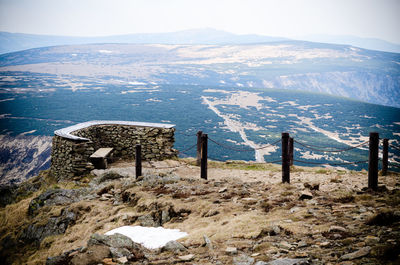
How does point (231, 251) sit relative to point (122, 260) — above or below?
above

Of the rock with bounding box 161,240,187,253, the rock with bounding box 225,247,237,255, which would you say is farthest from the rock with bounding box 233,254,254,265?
the rock with bounding box 161,240,187,253

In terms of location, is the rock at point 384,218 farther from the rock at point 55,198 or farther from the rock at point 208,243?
the rock at point 55,198

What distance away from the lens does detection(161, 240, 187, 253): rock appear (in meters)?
5.34

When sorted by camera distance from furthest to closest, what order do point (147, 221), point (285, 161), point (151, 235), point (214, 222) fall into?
point (285, 161) < point (147, 221) < point (214, 222) < point (151, 235)

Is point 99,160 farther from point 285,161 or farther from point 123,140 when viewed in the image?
point 285,161

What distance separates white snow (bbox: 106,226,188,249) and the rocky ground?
0.25 meters

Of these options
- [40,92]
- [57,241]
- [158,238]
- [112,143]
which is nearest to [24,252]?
[57,241]

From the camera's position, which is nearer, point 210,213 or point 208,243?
point 208,243

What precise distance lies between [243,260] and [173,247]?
1.41m

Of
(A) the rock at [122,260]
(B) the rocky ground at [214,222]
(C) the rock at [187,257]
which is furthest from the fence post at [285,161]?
(A) the rock at [122,260]

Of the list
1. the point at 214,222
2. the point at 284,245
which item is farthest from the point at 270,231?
the point at 214,222

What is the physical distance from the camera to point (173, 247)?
17.7ft

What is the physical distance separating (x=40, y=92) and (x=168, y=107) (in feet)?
281

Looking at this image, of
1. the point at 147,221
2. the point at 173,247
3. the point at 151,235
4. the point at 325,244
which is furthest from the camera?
the point at 147,221
